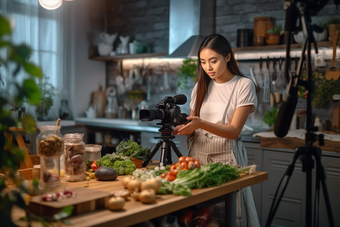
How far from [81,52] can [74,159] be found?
11.6ft

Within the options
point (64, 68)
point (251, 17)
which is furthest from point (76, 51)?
point (251, 17)

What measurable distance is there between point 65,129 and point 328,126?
3.06m

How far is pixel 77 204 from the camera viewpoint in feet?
3.62

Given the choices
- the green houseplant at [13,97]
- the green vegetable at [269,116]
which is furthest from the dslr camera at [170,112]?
the green vegetable at [269,116]

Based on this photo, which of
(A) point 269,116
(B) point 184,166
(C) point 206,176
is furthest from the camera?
(A) point 269,116

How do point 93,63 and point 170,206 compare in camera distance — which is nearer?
point 170,206

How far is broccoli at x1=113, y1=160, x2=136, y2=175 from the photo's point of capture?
1675mm

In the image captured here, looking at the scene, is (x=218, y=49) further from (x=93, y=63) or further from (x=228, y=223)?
(x=93, y=63)

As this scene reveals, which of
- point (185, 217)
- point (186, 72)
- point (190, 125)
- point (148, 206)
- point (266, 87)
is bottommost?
point (185, 217)

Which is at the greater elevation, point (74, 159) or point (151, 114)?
point (151, 114)

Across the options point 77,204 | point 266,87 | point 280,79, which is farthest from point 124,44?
point 77,204

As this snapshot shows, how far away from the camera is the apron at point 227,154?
1.87 metres

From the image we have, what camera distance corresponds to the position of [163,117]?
1732 mm

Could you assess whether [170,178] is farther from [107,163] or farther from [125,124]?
[125,124]
